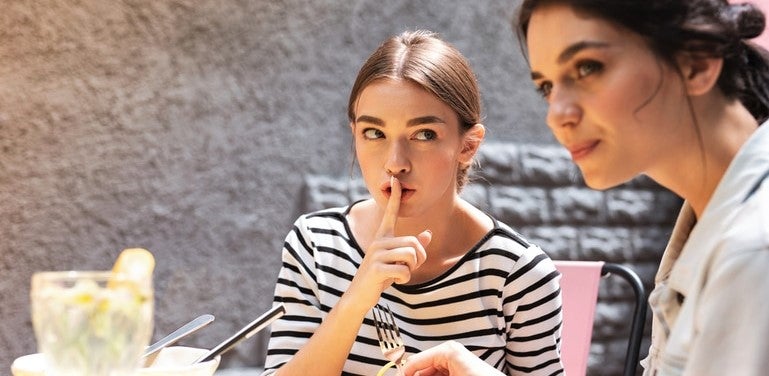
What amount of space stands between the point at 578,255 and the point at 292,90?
1.39 m

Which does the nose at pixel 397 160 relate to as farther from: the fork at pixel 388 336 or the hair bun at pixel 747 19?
the hair bun at pixel 747 19

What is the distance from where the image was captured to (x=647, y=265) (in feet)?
13.7

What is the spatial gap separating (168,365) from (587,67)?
0.65m

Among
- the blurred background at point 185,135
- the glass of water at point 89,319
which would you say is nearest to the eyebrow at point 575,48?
the glass of water at point 89,319

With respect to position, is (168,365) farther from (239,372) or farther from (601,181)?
(239,372)

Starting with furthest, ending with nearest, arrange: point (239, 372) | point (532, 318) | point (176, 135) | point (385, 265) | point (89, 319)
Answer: point (239, 372), point (176, 135), point (532, 318), point (385, 265), point (89, 319)

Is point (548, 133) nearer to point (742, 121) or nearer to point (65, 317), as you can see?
point (742, 121)

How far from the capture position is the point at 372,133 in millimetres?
1808

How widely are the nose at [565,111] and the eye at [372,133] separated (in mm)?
744

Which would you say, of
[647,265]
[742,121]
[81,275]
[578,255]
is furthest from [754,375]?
[647,265]

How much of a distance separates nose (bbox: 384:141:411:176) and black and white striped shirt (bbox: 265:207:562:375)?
0.27 m

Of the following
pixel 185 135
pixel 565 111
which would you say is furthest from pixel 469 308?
pixel 185 135

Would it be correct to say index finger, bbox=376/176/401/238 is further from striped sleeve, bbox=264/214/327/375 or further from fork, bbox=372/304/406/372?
striped sleeve, bbox=264/214/327/375

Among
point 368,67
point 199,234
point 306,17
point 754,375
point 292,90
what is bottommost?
point 754,375
